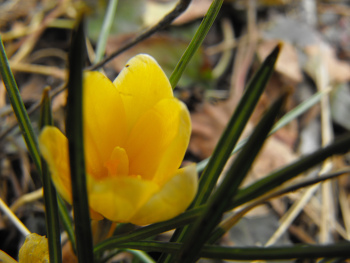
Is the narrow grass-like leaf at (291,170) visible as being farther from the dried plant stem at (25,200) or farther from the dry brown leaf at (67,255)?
the dried plant stem at (25,200)

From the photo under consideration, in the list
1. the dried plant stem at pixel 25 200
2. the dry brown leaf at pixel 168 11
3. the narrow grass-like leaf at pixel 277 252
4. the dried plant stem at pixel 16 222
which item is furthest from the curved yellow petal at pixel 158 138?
the dry brown leaf at pixel 168 11

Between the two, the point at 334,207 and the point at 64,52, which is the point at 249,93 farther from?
the point at 64,52

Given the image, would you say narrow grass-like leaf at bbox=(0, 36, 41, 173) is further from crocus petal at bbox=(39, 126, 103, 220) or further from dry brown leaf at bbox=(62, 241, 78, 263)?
dry brown leaf at bbox=(62, 241, 78, 263)

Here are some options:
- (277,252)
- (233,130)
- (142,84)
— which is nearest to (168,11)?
(142,84)

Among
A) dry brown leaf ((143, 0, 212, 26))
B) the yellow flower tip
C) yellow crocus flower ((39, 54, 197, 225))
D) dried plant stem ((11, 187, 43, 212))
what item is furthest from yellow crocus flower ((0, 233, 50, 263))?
dry brown leaf ((143, 0, 212, 26))

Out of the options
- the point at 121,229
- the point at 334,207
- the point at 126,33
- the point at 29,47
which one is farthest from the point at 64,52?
the point at 334,207

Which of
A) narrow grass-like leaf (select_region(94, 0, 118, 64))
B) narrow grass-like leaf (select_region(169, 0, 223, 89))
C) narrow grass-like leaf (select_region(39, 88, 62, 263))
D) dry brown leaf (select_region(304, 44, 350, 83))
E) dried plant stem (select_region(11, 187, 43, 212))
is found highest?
narrow grass-like leaf (select_region(169, 0, 223, 89))
